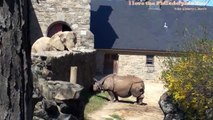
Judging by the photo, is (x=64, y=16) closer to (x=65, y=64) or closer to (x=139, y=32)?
(x=139, y=32)

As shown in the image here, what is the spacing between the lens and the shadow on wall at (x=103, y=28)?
30534mm

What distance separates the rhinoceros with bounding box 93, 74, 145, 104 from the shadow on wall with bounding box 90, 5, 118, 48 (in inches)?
494

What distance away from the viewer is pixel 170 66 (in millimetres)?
13250

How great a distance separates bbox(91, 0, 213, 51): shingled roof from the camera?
30500 millimetres

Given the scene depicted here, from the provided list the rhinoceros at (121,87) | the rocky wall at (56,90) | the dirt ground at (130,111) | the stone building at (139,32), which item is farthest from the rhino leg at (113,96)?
the stone building at (139,32)

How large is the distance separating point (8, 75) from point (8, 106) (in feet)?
0.63

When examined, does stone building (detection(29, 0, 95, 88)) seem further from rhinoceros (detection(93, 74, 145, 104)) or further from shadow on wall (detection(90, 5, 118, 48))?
rhinoceros (detection(93, 74, 145, 104))

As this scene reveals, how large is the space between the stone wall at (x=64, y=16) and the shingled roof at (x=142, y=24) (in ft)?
15.5

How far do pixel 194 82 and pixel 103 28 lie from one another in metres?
20.4

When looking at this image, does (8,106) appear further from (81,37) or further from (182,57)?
(81,37)

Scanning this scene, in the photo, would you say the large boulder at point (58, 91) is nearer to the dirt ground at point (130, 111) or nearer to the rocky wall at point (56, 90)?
the rocky wall at point (56, 90)

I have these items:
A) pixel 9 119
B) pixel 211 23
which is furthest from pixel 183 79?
pixel 211 23

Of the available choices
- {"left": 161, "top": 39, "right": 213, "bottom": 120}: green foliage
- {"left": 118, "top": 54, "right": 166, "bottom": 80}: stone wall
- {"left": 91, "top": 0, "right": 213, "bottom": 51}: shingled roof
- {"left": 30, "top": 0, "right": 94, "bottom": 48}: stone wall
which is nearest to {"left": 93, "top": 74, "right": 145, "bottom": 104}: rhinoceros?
{"left": 161, "top": 39, "right": 213, "bottom": 120}: green foliage

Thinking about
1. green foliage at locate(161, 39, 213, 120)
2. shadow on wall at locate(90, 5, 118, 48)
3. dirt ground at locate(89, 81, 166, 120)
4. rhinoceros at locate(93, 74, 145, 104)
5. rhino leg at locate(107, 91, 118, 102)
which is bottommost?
dirt ground at locate(89, 81, 166, 120)
